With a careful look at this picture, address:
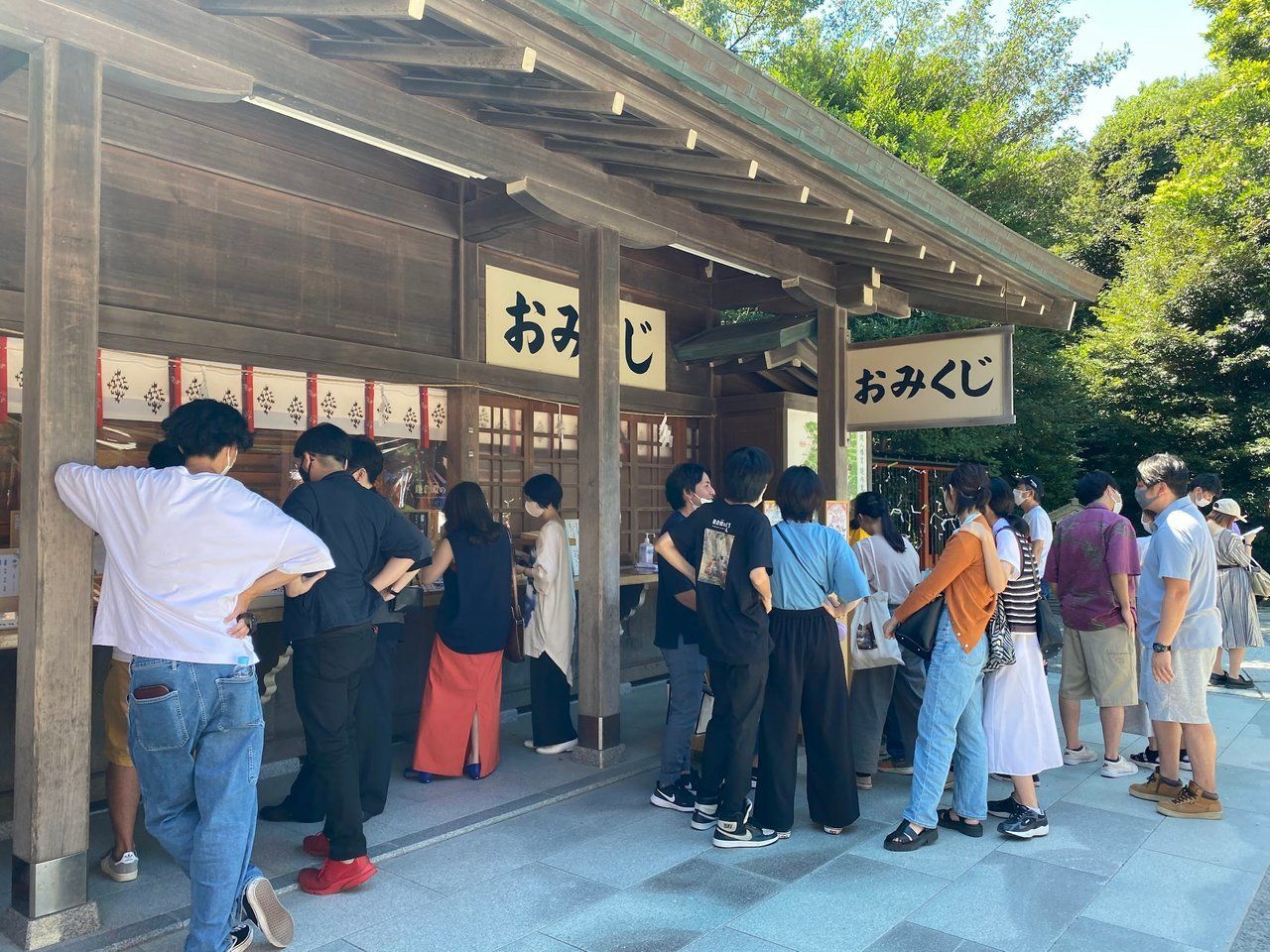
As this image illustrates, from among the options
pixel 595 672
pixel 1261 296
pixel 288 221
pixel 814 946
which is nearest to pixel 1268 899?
pixel 814 946

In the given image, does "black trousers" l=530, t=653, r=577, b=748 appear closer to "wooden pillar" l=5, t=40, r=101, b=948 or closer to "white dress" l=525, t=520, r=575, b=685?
"white dress" l=525, t=520, r=575, b=685

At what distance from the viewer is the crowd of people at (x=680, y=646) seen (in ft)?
9.95

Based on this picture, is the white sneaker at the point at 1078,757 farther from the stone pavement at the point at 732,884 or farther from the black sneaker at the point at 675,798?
the black sneaker at the point at 675,798

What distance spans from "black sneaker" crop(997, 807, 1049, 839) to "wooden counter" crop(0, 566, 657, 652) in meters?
3.45

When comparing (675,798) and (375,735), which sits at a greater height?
(375,735)

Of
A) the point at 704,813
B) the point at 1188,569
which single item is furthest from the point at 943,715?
the point at 1188,569

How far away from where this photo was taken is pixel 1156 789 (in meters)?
5.27

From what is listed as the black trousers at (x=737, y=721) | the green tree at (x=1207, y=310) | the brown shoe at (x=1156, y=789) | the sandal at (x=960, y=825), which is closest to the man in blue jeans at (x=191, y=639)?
the black trousers at (x=737, y=721)

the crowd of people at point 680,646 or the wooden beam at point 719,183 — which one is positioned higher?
the wooden beam at point 719,183

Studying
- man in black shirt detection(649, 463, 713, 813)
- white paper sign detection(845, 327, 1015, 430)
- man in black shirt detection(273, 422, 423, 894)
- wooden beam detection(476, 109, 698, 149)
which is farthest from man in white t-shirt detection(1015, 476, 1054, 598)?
man in black shirt detection(273, 422, 423, 894)

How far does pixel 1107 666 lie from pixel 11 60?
7028mm

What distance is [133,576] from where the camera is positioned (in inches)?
119

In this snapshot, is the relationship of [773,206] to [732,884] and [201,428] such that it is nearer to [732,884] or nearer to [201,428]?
[201,428]

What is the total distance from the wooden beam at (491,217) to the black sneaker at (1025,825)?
514 cm
